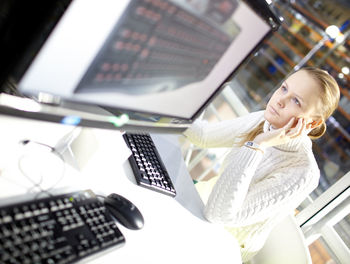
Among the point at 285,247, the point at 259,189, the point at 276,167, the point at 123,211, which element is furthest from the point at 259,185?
the point at 123,211

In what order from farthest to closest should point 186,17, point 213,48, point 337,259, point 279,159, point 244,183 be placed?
1. point 337,259
2. point 279,159
3. point 244,183
4. point 213,48
5. point 186,17

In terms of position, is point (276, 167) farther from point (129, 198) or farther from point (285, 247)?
point (129, 198)

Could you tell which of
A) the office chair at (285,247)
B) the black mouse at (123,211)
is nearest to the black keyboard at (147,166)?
the black mouse at (123,211)

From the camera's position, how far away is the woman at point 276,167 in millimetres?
1108

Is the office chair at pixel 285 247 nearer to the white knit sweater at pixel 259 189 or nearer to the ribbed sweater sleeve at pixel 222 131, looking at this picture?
the white knit sweater at pixel 259 189

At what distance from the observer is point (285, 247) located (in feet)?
3.94

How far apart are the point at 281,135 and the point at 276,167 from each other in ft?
0.60

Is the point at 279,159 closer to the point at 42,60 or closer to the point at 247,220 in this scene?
the point at 247,220

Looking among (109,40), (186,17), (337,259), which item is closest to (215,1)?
(186,17)

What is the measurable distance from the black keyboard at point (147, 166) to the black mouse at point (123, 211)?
0.46 feet

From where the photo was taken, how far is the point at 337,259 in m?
1.88

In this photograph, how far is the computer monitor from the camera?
1.59 feet

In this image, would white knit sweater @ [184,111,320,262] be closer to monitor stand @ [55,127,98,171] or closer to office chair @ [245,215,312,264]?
office chair @ [245,215,312,264]

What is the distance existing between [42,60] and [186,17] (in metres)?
0.27
